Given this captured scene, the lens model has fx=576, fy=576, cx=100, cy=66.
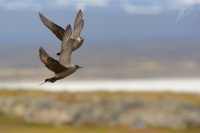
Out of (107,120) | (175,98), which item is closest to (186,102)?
(175,98)

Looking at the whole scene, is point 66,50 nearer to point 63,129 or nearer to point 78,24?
point 78,24

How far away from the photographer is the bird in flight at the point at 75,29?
4.68 meters

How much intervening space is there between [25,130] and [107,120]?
767 cm

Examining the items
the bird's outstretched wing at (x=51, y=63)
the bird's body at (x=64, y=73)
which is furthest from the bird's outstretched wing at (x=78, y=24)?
the bird's body at (x=64, y=73)

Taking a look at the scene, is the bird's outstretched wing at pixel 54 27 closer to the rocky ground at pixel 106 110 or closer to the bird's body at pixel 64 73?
the bird's body at pixel 64 73

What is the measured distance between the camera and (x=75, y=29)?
195 inches

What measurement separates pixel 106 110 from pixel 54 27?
45.8 m

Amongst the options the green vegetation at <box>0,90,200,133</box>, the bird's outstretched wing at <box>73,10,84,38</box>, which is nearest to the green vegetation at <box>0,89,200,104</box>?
the green vegetation at <box>0,90,200,133</box>

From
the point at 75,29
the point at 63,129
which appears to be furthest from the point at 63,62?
the point at 63,129

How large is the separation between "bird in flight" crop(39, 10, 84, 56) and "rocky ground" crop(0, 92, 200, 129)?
44383mm

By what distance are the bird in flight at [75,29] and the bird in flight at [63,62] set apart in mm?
93

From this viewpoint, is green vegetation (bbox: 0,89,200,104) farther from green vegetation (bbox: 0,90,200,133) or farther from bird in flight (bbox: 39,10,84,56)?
bird in flight (bbox: 39,10,84,56)

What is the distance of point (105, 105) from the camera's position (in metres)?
51.4

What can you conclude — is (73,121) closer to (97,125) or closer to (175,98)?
(97,125)
